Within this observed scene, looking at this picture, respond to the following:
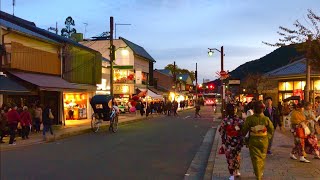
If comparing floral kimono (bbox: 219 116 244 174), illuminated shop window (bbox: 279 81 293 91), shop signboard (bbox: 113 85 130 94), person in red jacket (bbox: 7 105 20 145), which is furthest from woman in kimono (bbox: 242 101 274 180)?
shop signboard (bbox: 113 85 130 94)

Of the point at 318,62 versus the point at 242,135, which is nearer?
the point at 242,135

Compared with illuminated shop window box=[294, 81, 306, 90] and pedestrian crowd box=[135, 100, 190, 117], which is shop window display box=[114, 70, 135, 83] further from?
illuminated shop window box=[294, 81, 306, 90]

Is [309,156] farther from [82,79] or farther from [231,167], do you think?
[82,79]

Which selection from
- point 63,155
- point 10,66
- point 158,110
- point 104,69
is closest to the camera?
point 63,155

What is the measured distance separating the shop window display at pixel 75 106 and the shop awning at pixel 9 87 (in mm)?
12177

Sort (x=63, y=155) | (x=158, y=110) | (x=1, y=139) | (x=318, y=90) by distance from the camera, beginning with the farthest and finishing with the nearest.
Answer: (x=158, y=110) → (x=318, y=90) → (x=1, y=139) → (x=63, y=155)

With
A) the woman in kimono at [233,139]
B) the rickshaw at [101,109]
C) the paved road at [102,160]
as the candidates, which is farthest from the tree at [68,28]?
the woman in kimono at [233,139]

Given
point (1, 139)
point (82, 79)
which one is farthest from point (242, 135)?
point (82, 79)

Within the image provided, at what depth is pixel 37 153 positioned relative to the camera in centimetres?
1483

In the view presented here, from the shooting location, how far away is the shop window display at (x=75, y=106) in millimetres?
34750

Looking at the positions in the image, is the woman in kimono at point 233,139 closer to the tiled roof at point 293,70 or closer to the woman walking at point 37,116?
the woman walking at point 37,116

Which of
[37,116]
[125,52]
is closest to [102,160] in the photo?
[37,116]

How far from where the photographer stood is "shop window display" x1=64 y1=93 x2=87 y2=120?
1368 inches

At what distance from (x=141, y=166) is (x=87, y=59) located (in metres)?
24.3
